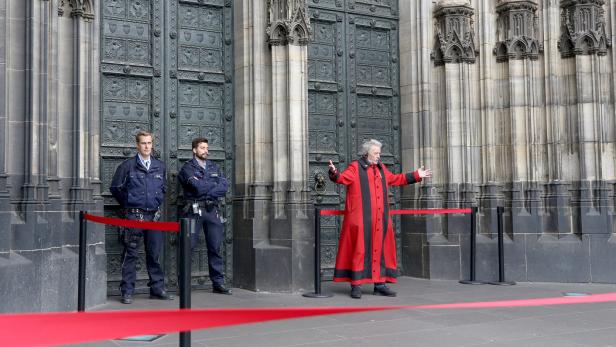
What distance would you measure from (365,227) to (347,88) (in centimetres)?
255

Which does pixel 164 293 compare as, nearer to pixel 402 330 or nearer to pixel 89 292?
pixel 89 292

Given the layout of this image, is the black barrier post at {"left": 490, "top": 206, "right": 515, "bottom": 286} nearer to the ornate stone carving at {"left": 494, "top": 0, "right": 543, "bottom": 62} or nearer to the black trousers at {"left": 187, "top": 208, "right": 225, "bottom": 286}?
the ornate stone carving at {"left": 494, "top": 0, "right": 543, "bottom": 62}

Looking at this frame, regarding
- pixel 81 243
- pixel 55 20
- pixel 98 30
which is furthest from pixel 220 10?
pixel 81 243

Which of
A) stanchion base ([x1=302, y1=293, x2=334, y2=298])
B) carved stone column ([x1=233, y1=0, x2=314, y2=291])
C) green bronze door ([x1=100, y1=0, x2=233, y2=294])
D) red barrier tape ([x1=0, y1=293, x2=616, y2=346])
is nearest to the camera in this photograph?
red barrier tape ([x1=0, y1=293, x2=616, y2=346])

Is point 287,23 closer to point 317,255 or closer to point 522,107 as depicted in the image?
point 317,255

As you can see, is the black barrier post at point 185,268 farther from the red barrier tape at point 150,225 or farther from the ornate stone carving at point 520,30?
the ornate stone carving at point 520,30

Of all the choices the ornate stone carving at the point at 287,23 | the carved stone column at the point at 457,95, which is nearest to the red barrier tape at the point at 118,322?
the ornate stone carving at the point at 287,23

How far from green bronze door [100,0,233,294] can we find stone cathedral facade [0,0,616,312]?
0.06 ft

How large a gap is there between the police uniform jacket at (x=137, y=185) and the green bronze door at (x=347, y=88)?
245 cm

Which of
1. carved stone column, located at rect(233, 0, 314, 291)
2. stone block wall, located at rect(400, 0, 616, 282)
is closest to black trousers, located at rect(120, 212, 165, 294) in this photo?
carved stone column, located at rect(233, 0, 314, 291)

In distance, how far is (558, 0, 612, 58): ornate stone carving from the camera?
9.59 m

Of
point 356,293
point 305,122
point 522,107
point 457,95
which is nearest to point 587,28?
point 522,107

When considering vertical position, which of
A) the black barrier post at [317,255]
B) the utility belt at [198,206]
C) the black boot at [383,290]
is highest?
the utility belt at [198,206]

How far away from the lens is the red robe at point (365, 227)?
782 centimetres
